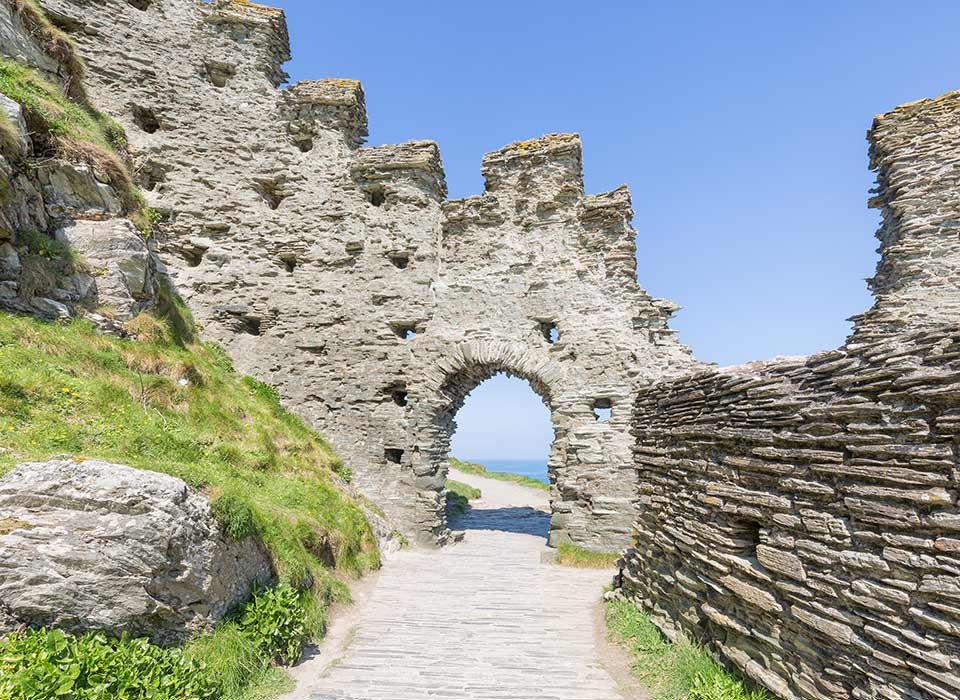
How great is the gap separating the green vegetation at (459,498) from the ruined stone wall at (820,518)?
10.9 metres

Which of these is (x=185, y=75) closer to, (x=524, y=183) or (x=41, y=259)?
(x=41, y=259)

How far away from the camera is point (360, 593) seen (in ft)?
28.4

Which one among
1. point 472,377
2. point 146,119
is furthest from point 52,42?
point 472,377

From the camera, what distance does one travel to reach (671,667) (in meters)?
5.72

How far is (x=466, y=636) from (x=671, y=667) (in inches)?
106

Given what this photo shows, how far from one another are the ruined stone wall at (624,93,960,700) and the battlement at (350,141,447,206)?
987cm

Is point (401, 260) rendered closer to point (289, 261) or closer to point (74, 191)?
point (289, 261)

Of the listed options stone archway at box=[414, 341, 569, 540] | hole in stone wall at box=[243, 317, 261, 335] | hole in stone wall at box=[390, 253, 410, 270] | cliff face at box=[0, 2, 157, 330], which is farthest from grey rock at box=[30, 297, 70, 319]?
hole in stone wall at box=[390, 253, 410, 270]

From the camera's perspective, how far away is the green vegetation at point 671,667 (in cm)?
487

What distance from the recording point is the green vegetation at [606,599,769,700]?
487cm

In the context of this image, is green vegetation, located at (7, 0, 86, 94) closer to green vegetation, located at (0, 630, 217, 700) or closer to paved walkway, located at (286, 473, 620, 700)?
green vegetation, located at (0, 630, 217, 700)

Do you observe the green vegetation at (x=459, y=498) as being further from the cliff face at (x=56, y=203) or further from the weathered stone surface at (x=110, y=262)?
the cliff face at (x=56, y=203)

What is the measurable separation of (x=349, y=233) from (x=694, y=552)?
39.1ft

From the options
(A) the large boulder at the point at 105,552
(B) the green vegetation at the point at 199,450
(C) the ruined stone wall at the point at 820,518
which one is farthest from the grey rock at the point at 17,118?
(C) the ruined stone wall at the point at 820,518
